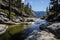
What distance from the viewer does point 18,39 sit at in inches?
1105

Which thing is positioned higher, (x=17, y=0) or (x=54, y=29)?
(x=17, y=0)

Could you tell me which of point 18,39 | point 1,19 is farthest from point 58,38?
point 1,19

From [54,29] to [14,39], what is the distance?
25.3 feet

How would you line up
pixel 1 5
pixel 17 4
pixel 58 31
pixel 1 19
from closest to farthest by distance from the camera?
pixel 58 31
pixel 1 19
pixel 1 5
pixel 17 4

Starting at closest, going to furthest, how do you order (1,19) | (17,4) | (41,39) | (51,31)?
(41,39)
(51,31)
(1,19)
(17,4)

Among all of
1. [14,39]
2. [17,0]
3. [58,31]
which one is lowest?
[14,39]

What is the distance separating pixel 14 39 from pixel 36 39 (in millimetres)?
6275

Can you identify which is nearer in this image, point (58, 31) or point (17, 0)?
point (58, 31)

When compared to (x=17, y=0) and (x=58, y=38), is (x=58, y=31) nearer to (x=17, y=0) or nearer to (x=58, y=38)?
(x=58, y=38)

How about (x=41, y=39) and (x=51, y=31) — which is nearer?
(x=41, y=39)

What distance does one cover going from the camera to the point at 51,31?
2827cm

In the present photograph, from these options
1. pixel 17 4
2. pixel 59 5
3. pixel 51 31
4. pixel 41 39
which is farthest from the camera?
pixel 17 4

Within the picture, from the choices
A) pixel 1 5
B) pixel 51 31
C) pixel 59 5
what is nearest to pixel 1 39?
pixel 51 31

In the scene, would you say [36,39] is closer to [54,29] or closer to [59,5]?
[54,29]
